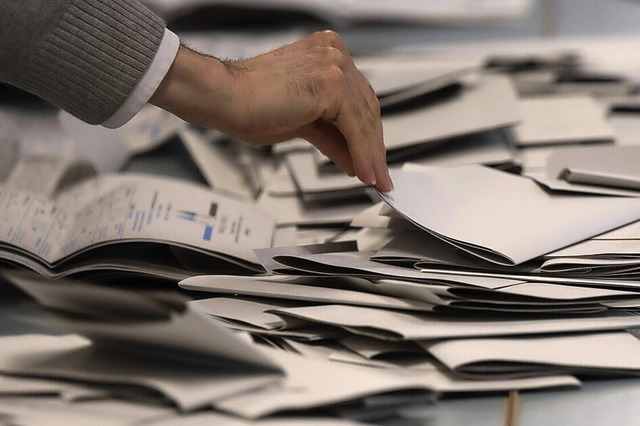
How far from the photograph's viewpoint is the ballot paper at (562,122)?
1445mm

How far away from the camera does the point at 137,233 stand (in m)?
0.99

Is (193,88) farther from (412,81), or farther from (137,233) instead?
(412,81)

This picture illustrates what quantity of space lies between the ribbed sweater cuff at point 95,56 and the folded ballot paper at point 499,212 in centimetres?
27

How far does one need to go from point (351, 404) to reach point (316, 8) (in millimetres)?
1900

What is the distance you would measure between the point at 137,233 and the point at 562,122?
2.58ft

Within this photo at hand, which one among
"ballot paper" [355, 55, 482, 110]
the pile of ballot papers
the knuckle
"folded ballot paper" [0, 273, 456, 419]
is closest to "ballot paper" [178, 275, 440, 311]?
the pile of ballot papers

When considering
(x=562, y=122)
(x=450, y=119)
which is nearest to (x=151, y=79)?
(x=450, y=119)

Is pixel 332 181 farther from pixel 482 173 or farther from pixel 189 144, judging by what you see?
pixel 189 144

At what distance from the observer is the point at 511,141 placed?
55.8 inches

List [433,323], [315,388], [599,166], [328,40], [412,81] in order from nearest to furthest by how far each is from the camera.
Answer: [315,388], [433,323], [328,40], [599,166], [412,81]

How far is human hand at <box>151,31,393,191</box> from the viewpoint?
93 centimetres

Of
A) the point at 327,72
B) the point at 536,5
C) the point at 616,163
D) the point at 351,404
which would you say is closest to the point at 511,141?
the point at 616,163

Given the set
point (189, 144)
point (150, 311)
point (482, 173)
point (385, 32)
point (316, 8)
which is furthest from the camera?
point (385, 32)

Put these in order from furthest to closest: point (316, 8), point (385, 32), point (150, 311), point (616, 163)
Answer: point (385, 32), point (316, 8), point (616, 163), point (150, 311)
